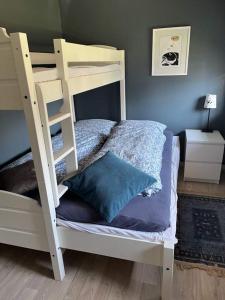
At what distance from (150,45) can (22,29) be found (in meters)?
1.46

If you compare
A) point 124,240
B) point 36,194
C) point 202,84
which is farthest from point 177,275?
point 202,84

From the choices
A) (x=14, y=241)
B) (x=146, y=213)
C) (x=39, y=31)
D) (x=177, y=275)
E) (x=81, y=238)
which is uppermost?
(x=39, y=31)

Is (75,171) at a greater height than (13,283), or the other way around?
(75,171)

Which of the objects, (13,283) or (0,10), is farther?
(0,10)

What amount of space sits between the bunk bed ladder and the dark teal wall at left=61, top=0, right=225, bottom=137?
1728 mm

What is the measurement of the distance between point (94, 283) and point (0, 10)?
2.40 m

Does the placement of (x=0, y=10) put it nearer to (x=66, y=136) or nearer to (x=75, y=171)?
(x=66, y=136)

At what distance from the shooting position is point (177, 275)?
1668mm

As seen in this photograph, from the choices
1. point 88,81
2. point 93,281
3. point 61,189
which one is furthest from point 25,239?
point 88,81

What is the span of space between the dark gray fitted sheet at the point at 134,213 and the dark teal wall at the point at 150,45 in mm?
1663

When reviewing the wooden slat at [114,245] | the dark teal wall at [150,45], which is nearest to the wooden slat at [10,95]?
the wooden slat at [114,245]

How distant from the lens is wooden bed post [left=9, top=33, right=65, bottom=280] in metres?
1.08

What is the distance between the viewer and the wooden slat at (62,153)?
143 cm

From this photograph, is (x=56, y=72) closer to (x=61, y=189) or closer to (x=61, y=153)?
(x=61, y=153)
